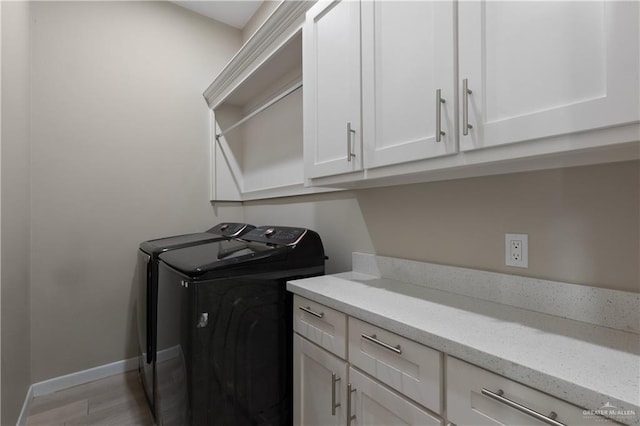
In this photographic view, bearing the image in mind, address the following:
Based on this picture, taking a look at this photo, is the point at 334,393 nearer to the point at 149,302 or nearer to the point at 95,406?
the point at 149,302

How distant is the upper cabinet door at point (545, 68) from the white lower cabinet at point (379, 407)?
0.79 metres

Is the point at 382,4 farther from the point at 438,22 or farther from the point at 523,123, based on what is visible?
the point at 523,123

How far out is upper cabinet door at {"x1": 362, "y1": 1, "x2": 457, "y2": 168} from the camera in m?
0.97

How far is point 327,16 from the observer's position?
1426mm

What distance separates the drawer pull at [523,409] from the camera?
635 mm

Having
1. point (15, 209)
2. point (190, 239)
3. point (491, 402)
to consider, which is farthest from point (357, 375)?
point (15, 209)

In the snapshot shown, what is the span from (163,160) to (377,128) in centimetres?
214

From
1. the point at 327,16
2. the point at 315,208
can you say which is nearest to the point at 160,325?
the point at 315,208

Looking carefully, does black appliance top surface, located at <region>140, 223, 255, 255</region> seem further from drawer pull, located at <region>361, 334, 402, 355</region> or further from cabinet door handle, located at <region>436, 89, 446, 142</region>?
cabinet door handle, located at <region>436, 89, 446, 142</region>

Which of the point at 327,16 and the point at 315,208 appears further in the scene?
the point at 315,208

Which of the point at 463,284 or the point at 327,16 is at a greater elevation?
the point at 327,16

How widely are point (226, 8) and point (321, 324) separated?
9.35ft

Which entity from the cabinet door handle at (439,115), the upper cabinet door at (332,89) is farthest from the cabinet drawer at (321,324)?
the cabinet door handle at (439,115)

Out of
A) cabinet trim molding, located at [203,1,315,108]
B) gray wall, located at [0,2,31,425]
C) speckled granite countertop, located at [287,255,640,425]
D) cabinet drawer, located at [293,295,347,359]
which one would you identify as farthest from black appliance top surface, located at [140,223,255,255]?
cabinet trim molding, located at [203,1,315,108]
